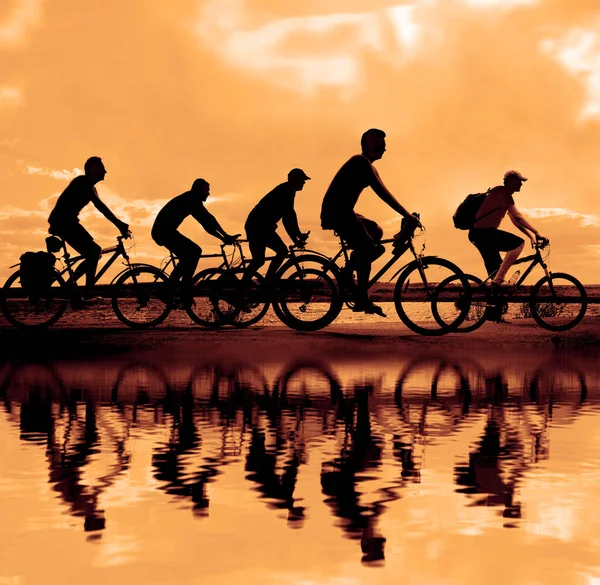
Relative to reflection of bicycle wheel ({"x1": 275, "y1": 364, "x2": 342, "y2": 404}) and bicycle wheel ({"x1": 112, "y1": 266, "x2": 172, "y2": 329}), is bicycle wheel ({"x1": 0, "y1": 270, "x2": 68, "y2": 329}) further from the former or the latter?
reflection of bicycle wheel ({"x1": 275, "y1": 364, "x2": 342, "y2": 404})

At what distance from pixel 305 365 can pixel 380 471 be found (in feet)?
21.0

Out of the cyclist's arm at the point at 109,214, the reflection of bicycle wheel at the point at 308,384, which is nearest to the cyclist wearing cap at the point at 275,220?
the cyclist's arm at the point at 109,214

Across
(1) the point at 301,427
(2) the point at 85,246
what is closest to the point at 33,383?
(1) the point at 301,427

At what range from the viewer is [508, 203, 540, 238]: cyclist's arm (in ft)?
55.8

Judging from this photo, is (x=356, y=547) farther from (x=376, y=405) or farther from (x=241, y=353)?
(x=241, y=353)

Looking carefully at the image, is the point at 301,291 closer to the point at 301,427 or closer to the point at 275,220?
the point at 275,220

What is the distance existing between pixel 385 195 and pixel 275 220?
65.9 inches

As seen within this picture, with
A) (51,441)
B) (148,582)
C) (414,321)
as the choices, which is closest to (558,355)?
(414,321)

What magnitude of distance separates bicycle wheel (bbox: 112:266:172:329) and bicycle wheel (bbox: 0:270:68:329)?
30.4 inches

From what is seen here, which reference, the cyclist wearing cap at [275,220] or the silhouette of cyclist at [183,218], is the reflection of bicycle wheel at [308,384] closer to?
the cyclist wearing cap at [275,220]

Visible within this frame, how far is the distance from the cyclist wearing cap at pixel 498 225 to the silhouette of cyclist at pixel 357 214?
138 cm

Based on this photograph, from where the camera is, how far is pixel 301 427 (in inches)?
338

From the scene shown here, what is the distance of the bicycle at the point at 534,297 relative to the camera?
1720 cm

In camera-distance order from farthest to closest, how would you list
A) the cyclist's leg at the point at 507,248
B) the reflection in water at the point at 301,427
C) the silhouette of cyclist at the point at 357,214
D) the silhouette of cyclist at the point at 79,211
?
1. the cyclist's leg at the point at 507,248
2. the silhouette of cyclist at the point at 79,211
3. the silhouette of cyclist at the point at 357,214
4. the reflection in water at the point at 301,427
